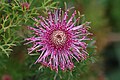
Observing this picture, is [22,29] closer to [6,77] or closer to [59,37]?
[59,37]

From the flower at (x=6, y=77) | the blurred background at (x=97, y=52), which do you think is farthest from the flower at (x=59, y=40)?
the flower at (x=6, y=77)

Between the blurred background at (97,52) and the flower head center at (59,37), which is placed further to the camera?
the blurred background at (97,52)

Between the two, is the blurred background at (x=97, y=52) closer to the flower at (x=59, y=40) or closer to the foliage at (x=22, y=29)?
the foliage at (x=22, y=29)

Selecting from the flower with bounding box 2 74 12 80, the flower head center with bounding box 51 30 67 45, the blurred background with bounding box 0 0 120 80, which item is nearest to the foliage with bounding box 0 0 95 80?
the blurred background with bounding box 0 0 120 80

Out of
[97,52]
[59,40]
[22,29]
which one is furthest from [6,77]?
[97,52]

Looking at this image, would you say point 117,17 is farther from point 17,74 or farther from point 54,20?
point 54,20

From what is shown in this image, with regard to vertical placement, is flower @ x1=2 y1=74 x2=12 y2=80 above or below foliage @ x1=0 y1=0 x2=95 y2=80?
below

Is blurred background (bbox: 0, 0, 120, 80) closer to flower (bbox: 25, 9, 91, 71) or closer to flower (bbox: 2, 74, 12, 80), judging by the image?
flower (bbox: 2, 74, 12, 80)
